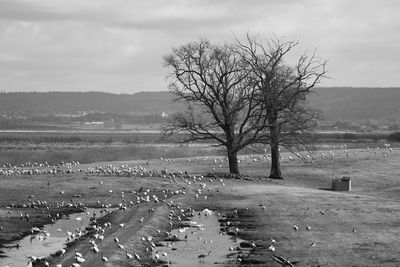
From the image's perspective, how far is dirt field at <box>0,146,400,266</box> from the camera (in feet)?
88.0

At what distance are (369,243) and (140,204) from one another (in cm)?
1551

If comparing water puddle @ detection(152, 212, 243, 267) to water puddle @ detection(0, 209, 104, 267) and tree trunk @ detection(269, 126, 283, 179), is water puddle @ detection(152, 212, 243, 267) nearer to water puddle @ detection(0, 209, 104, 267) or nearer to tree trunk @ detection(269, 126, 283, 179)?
water puddle @ detection(0, 209, 104, 267)

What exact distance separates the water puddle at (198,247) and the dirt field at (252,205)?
307 mm

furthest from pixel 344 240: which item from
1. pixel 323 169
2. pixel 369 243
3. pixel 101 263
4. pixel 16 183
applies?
pixel 323 169

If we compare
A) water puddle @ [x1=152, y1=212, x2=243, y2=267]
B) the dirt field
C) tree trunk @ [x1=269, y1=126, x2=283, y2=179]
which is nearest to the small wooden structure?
the dirt field

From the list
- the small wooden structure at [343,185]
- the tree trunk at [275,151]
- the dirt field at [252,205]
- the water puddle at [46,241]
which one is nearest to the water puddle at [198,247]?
the dirt field at [252,205]

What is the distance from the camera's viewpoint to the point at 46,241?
29.9m

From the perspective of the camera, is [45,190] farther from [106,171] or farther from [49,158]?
[49,158]

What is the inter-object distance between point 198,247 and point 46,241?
228 inches

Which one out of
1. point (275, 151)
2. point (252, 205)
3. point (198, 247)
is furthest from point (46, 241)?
point (275, 151)

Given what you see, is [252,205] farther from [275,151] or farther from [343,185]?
[275,151]

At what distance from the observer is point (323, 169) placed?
6316 centimetres

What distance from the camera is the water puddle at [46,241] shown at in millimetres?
26359

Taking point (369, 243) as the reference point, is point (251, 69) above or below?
above
